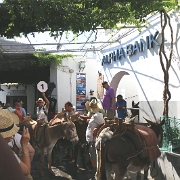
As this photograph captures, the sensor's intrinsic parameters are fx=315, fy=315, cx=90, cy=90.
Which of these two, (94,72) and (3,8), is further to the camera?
(94,72)

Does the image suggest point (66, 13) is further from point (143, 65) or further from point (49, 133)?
point (143, 65)

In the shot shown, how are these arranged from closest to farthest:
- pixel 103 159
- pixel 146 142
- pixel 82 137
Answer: pixel 103 159, pixel 146 142, pixel 82 137

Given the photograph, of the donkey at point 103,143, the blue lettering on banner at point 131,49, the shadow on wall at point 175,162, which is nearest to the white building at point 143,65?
the blue lettering on banner at point 131,49

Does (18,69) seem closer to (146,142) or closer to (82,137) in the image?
(82,137)

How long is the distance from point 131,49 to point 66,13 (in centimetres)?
561

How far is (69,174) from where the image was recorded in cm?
822

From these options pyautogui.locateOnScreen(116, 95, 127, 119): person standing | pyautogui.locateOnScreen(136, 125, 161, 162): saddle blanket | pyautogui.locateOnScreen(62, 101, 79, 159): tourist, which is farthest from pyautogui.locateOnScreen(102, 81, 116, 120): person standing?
pyautogui.locateOnScreen(136, 125, 161, 162): saddle blanket

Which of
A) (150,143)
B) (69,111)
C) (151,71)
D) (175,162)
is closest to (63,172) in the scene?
(69,111)

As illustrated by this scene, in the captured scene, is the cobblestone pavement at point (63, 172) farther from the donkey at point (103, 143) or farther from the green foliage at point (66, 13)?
the green foliage at point (66, 13)

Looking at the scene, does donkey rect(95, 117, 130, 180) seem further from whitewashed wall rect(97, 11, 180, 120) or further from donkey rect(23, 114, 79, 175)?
whitewashed wall rect(97, 11, 180, 120)

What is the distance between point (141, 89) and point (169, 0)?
444 cm

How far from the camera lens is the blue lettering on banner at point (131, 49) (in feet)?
35.4

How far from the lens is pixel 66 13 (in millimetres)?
7590

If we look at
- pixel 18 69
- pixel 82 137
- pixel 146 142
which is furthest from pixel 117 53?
pixel 18 69
